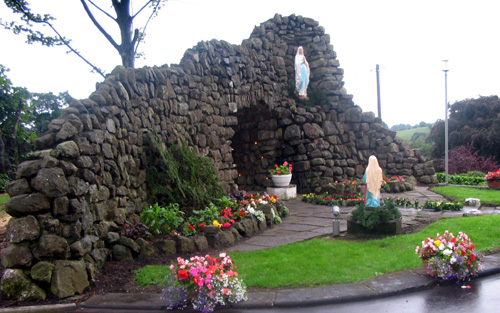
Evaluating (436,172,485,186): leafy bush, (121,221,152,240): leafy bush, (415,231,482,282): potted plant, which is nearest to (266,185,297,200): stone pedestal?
(121,221,152,240): leafy bush

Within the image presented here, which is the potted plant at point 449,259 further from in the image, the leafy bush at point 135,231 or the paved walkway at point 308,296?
the leafy bush at point 135,231

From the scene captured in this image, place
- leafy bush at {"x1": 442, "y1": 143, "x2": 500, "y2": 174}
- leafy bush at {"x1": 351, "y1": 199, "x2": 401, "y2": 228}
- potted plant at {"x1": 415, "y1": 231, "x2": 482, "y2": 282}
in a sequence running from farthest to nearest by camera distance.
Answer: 1. leafy bush at {"x1": 442, "y1": 143, "x2": 500, "y2": 174}
2. leafy bush at {"x1": 351, "y1": 199, "x2": 401, "y2": 228}
3. potted plant at {"x1": 415, "y1": 231, "x2": 482, "y2": 282}

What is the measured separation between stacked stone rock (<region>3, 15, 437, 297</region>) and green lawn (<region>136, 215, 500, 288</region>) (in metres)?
1.16

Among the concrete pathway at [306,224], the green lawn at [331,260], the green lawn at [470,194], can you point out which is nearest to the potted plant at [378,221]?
the green lawn at [331,260]

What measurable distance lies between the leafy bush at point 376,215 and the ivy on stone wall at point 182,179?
3036 mm

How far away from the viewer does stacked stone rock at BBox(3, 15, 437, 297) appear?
15.0 ft

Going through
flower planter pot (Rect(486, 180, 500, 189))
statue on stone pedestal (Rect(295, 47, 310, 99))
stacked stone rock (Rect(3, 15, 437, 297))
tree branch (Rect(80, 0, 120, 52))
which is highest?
tree branch (Rect(80, 0, 120, 52))

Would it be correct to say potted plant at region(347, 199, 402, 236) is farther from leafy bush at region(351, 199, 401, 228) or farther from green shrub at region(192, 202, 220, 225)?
green shrub at region(192, 202, 220, 225)

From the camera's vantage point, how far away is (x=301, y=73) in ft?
47.6

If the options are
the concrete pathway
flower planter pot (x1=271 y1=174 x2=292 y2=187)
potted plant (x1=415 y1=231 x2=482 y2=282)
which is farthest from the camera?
flower planter pot (x1=271 y1=174 x2=292 y2=187)

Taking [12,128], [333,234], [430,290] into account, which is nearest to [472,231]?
[333,234]

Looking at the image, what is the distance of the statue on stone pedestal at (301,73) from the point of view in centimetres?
1452

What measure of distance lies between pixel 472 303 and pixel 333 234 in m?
3.01

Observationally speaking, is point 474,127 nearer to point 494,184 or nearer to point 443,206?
point 494,184
